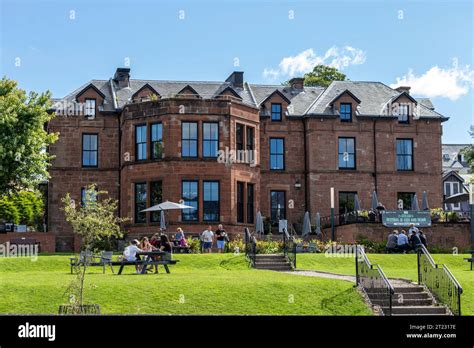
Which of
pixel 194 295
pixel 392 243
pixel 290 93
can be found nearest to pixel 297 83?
pixel 290 93

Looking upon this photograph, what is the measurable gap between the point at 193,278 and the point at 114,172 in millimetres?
23890

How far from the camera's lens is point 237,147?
139ft

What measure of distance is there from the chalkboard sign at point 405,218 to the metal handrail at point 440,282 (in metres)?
16.2

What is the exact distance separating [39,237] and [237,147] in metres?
11.1

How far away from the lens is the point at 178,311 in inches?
755

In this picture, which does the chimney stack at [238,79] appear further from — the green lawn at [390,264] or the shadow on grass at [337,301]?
the shadow on grass at [337,301]

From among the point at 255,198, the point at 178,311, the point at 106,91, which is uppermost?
the point at 106,91

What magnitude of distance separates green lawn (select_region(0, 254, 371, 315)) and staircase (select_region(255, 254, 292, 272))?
18.5ft

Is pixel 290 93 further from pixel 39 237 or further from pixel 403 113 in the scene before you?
pixel 39 237

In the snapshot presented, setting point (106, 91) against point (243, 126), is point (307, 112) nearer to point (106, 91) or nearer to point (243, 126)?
point (243, 126)

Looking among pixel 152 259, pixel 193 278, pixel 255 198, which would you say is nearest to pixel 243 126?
pixel 255 198

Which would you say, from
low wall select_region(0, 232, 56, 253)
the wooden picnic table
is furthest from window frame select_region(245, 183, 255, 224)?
the wooden picnic table

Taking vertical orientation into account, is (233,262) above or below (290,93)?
below
